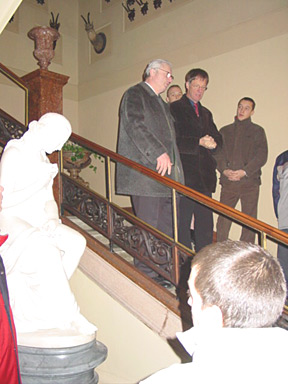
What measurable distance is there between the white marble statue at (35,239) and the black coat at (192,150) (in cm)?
138

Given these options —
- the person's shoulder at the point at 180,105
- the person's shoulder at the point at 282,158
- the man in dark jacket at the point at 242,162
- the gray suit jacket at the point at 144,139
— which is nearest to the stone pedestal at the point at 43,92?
the gray suit jacket at the point at 144,139

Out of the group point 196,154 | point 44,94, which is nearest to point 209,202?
point 196,154

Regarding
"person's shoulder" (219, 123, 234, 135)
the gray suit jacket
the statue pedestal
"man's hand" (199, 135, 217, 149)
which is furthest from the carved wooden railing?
"person's shoulder" (219, 123, 234, 135)

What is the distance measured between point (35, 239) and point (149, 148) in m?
1.15

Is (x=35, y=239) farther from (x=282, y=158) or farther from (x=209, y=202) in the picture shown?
(x=282, y=158)

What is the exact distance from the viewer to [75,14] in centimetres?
700

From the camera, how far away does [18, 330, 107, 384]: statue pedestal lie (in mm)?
1897

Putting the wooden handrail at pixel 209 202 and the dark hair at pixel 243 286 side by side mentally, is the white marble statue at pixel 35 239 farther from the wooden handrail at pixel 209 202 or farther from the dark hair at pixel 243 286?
the dark hair at pixel 243 286

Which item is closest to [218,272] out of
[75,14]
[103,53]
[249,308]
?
[249,308]

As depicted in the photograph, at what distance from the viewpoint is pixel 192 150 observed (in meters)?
3.20

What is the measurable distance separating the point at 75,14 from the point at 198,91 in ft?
15.6

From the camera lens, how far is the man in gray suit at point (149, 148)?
2.73 meters

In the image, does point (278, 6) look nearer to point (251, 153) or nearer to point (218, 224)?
point (251, 153)

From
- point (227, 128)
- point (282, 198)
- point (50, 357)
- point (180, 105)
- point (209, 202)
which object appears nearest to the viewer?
point (50, 357)
